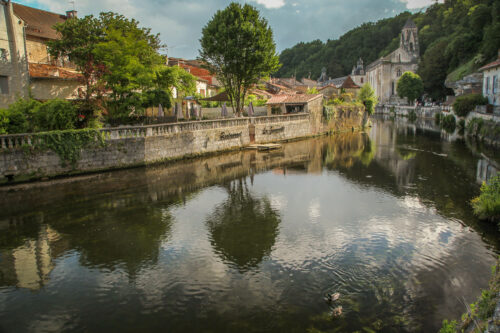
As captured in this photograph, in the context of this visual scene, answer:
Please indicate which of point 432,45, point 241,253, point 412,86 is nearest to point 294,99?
point 241,253

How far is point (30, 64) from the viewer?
32031 mm

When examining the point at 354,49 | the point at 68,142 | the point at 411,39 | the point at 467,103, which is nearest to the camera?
the point at 68,142

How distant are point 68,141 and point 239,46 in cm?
2154

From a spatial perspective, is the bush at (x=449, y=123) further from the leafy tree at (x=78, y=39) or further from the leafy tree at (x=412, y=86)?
the leafy tree at (x=78, y=39)

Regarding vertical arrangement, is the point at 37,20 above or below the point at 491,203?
above

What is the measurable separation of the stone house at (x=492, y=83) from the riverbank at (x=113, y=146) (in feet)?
93.1

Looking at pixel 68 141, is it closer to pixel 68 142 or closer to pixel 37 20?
pixel 68 142

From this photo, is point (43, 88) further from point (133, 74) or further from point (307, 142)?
point (307, 142)

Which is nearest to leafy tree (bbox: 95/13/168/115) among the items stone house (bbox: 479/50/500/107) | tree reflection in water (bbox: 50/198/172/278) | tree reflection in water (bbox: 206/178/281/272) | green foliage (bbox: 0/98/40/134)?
green foliage (bbox: 0/98/40/134)

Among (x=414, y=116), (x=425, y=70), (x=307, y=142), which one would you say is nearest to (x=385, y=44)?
(x=425, y=70)

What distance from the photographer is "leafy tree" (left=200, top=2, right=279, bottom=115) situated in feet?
116

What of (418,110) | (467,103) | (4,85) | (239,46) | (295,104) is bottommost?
(418,110)

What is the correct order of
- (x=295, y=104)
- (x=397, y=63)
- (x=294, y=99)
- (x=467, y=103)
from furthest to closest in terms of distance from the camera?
(x=397, y=63) < (x=294, y=99) < (x=295, y=104) < (x=467, y=103)

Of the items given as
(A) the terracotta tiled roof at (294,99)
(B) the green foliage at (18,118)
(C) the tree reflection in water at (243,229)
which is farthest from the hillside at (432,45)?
(B) the green foliage at (18,118)
